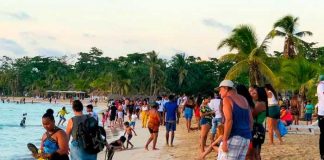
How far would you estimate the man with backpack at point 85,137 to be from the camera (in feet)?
24.1

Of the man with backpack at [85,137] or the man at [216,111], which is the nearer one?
the man with backpack at [85,137]

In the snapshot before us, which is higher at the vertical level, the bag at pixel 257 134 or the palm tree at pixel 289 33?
the palm tree at pixel 289 33

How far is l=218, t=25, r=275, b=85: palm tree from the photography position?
2845cm

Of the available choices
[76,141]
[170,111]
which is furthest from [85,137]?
[170,111]

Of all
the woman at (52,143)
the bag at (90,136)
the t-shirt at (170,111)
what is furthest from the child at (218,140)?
the t-shirt at (170,111)

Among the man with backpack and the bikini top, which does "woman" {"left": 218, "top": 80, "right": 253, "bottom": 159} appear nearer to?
the man with backpack

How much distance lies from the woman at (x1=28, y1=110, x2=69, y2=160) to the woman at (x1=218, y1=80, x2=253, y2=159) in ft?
6.19

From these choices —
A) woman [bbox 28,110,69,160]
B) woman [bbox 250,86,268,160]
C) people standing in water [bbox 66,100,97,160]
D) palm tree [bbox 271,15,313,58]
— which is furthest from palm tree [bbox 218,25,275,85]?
woman [bbox 28,110,69,160]

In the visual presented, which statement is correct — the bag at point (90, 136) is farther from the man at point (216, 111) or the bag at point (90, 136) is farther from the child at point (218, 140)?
the man at point (216, 111)

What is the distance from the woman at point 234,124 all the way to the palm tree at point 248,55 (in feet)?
72.6

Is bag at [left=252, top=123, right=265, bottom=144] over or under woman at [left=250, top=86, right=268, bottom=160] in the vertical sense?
under

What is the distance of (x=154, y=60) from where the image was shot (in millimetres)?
84688

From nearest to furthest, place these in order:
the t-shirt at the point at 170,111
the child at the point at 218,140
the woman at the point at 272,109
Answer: the child at the point at 218,140 < the woman at the point at 272,109 < the t-shirt at the point at 170,111

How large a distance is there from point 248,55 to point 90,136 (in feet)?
73.5
